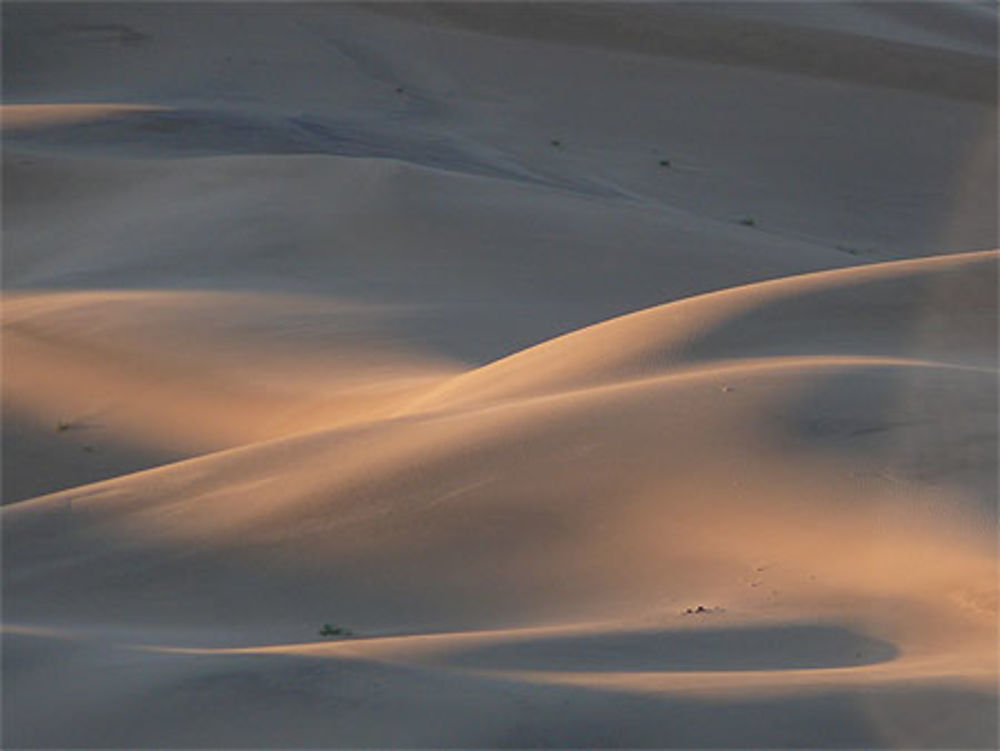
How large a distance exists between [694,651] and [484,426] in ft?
7.17

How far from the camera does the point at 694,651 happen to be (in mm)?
4672

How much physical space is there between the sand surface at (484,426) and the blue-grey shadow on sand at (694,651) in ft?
0.05

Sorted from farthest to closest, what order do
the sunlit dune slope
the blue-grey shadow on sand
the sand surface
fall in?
the sunlit dune slope → the blue-grey shadow on sand → the sand surface

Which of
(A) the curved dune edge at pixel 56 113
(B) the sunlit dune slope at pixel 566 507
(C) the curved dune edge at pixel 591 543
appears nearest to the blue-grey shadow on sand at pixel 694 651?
(C) the curved dune edge at pixel 591 543

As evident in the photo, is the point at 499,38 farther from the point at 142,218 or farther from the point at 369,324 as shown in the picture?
the point at 369,324

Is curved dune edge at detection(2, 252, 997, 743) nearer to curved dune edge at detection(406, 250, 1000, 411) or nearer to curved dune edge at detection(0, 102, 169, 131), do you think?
curved dune edge at detection(406, 250, 1000, 411)

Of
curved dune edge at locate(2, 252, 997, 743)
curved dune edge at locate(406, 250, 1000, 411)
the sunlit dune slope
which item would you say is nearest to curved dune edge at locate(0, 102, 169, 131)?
curved dune edge at locate(406, 250, 1000, 411)

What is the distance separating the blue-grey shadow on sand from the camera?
14.9 ft

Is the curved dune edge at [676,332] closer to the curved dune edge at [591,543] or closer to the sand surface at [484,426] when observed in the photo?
the sand surface at [484,426]

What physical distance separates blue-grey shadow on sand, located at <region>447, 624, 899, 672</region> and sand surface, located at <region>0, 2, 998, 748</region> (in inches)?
0.6

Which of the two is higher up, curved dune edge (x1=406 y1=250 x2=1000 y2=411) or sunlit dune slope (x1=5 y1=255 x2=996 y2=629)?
curved dune edge (x1=406 y1=250 x2=1000 y2=411)

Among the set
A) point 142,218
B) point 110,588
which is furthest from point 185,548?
point 142,218

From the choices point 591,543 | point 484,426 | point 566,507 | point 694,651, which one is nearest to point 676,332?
point 484,426

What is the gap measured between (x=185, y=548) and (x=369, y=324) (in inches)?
164
